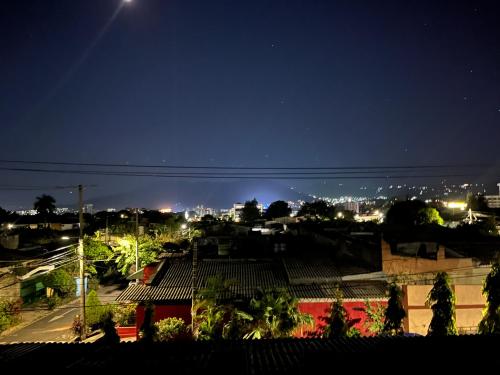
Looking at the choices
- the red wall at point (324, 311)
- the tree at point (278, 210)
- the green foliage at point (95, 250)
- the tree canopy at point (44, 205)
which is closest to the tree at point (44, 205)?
the tree canopy at point (44, 205)

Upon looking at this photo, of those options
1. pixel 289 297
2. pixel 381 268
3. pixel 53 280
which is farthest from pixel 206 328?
pixel 53 280

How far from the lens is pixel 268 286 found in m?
16.7

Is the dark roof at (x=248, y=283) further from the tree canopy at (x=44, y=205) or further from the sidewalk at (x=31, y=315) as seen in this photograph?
the tree canopy at (x=44, y=205)

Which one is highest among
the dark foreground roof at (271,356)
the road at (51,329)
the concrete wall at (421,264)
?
the concrete wall at (421,264)

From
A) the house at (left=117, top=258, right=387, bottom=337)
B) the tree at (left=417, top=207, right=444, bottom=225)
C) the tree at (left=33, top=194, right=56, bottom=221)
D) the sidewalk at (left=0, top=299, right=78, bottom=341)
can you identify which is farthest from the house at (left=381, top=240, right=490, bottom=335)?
the tree at (left=33, top=194, right=56, bottom=221)

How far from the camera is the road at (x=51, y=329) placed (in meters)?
17.6

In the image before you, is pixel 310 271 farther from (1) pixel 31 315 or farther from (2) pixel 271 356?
(1) pixel 31 315

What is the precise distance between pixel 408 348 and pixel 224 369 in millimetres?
4604

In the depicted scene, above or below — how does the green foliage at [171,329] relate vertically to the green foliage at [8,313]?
above

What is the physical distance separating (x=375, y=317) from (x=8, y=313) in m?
17.9

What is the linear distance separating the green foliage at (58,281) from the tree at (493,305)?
918 inches

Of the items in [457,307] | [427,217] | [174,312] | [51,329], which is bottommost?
[51,329]

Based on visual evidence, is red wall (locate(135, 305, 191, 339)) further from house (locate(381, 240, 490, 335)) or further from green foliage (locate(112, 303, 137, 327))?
house (locate(381, 240, 490, 335))

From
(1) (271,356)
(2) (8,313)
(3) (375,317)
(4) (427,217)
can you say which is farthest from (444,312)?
(4) (427,217)
